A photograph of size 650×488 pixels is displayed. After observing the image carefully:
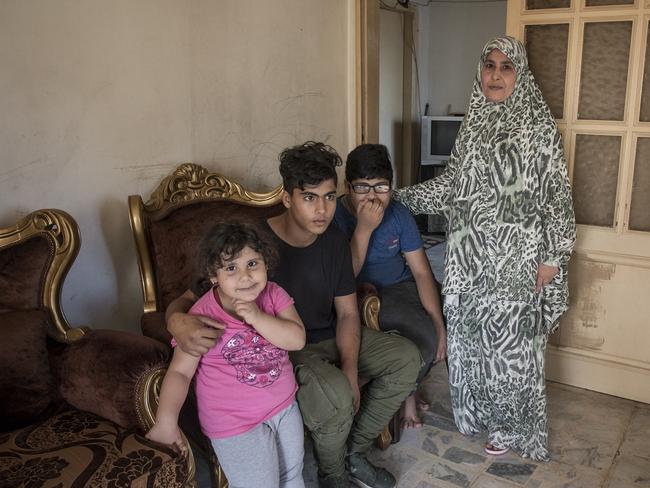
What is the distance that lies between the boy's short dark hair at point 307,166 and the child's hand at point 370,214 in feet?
0.85

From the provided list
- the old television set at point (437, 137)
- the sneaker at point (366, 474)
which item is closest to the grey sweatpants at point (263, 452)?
the sneaker at point (366, 474)

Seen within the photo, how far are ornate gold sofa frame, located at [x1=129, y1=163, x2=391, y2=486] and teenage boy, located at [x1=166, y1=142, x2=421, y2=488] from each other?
18cm

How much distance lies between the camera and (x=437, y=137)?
5.43m

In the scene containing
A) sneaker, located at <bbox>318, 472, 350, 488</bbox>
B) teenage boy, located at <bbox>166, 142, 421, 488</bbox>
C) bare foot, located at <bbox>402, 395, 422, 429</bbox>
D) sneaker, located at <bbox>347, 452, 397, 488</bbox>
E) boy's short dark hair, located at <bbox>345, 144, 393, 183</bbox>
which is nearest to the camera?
teenage boy, located at <bbox>166, 142, 421, 488</bbox>

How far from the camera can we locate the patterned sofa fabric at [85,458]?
55.4 inches

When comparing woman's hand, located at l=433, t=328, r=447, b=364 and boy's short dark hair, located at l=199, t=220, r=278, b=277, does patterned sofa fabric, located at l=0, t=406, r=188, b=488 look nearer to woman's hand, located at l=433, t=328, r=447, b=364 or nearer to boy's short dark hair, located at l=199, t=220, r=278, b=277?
boy's short dark hair, located at l=199, t=220, r=278, b=277

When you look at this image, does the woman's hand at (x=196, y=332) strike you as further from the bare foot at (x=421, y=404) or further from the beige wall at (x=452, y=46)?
the beige wall at (x=452, y=46)

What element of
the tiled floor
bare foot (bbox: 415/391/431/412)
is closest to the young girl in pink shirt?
the tiled floor

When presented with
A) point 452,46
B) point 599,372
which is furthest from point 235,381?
point 452,46

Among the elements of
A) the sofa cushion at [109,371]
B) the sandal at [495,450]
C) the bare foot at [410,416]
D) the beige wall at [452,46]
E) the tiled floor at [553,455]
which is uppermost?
the beige wall at [452,46]

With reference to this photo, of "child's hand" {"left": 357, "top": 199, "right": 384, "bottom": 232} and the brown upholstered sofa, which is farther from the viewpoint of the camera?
"child's hand" {"left": 357, "top": 199, "right": 384, "bottom": 232}

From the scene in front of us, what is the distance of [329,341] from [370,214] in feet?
1.49

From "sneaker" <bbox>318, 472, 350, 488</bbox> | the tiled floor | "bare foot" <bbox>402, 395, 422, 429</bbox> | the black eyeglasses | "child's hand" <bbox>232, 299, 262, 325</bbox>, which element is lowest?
the tiled floor

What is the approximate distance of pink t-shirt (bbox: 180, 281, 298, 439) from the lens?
1616 mm
